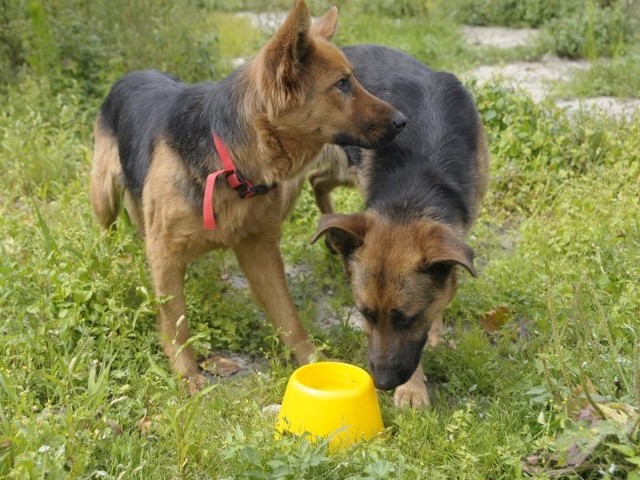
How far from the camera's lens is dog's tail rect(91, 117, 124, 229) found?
5.76m

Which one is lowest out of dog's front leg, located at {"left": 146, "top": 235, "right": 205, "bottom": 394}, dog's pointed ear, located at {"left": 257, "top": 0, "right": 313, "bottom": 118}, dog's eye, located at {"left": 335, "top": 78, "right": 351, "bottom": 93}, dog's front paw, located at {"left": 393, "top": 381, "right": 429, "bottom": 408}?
dog's front paw, located at {"left": 393, "top": 381, "right": 429, "bottom": 408}

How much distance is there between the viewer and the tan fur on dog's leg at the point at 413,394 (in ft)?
14.3

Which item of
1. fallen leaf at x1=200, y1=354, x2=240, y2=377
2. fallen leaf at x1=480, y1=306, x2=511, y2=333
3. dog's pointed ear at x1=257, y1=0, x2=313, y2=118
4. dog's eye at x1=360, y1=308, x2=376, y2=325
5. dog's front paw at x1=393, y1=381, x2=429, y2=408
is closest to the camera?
dog's pointed ear at x1=257, y1=0, x2=313, y2=118

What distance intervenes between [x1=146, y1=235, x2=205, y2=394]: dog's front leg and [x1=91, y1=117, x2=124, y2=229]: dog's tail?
114 centimetres

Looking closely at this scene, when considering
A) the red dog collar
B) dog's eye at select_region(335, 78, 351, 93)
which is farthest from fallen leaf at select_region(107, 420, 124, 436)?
dog's eye at select_region(335, 78, 351, 93)

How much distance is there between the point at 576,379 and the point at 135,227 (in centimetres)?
320

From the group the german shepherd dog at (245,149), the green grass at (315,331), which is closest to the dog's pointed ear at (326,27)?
the german shepherd dog at (245,149)

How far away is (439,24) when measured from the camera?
37.6 feet

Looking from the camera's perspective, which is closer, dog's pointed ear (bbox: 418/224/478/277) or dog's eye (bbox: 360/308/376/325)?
dog's pointed ear (bbox: 418/224/478/277)

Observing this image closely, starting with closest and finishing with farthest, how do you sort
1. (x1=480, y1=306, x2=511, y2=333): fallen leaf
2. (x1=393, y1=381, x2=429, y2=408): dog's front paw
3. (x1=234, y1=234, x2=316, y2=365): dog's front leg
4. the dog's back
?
1. (x1=393, y1=381, x2=429, y2=408): dog's front paw
2. the dog's back
3. (x1=234, y1=234, x2=316, y2=365): dog's front leg
4. (x1=480, y1=306, x2=511, y2=333): fallen leaf

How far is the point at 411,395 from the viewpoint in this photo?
173 inches

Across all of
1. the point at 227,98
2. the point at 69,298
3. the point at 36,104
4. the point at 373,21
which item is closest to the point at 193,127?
the point at 227,98

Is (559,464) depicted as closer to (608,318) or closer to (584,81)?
(608,318)

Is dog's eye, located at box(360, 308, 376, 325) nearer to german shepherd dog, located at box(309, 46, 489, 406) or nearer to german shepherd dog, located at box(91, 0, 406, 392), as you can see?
german shepherd dog, located at box(309, 46, 489, 406)
